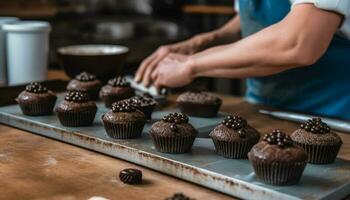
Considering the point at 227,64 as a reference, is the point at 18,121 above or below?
below

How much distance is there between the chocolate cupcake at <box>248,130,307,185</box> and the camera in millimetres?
1157

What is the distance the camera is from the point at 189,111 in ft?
Answer: 5.90

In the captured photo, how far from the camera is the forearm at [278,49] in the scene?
1.67 metres

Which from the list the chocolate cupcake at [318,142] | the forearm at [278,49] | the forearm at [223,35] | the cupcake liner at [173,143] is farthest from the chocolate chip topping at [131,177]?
the forearm at [223,35]

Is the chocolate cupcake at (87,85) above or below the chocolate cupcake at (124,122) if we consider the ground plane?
below

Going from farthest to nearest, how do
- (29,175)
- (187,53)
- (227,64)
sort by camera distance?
1. (187,53)
2. (227,64)
3. (29,175)

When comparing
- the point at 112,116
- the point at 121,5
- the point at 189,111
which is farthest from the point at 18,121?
the point at 121,5

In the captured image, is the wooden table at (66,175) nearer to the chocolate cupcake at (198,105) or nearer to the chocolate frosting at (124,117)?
the chocolate frosting at (124,117)

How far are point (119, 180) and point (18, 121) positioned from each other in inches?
22.4

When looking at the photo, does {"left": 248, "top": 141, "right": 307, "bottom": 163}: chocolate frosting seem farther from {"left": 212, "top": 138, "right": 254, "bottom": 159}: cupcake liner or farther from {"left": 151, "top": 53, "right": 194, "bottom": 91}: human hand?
{"left": 151, "top": 53, "right": 194, "bottom": 91}: human hand

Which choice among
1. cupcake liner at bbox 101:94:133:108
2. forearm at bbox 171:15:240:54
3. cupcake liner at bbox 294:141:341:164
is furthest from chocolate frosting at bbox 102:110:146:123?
forearm at bbox 171:15:240:54

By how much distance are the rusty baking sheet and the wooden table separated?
0.8 inches

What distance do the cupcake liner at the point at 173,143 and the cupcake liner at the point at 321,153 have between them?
0.89ft

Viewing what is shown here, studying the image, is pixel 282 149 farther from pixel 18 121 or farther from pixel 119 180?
pixel 18 121
